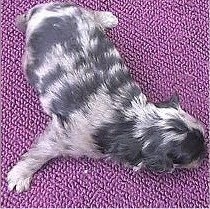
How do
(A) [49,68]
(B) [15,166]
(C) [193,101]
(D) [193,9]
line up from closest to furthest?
1. (A) [49,68]
2. (B) [15,166]
3. (C) [193,101]
4. (D) [193,9]

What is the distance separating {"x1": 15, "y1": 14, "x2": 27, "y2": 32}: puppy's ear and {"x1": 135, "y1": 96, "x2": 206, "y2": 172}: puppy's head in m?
0.79

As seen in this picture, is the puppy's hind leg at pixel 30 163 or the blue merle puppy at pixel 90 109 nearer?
the blue merle puppy at pixel 90 109

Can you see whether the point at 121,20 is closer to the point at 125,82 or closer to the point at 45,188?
the point at 125,82

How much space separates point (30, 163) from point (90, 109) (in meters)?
0.41

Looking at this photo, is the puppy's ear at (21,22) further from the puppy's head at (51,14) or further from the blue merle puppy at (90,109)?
the blue merle puppy at (90,109)

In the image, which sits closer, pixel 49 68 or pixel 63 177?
pixel 49 68

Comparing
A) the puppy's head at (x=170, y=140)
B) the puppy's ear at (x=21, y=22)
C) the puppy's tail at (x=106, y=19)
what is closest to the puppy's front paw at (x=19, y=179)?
the puppy's head at (x=170, y=140)

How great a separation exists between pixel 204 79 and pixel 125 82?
0.55 meters

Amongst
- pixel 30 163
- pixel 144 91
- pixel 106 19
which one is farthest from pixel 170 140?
pixel 106 19

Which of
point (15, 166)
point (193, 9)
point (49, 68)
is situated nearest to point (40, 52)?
point (49, 68)

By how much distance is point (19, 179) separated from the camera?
224 centimetres

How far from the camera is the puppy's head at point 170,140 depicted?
1.93 meters

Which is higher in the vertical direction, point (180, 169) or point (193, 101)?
point (193, 101)

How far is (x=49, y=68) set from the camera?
2.11 m
